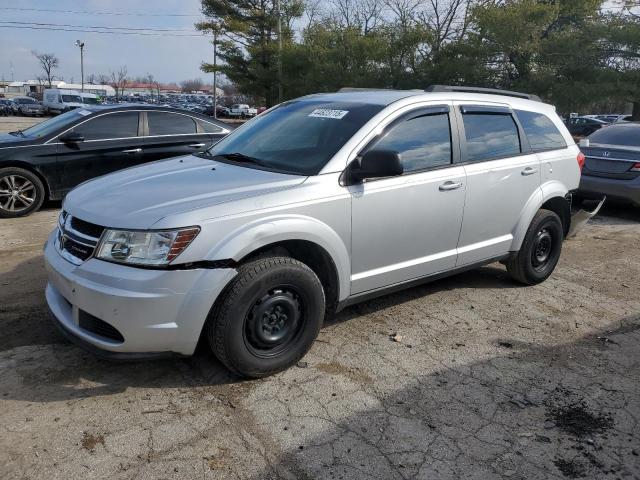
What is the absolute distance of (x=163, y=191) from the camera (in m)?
3.25

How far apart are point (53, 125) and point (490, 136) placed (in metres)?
6.11

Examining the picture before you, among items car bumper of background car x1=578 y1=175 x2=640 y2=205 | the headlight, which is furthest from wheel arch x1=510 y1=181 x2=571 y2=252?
car bumper of background car x1=578 y1=175 x2=640 y2=205

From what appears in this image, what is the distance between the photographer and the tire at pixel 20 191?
7098 millimetres

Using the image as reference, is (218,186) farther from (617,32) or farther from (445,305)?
(617,32)

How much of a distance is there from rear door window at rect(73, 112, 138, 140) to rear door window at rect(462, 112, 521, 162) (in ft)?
17.2

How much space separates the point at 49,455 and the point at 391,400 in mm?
1832

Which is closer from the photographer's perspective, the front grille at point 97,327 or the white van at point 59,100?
the front grille at point 97,327

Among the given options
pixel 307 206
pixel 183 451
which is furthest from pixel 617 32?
pixel 183 451

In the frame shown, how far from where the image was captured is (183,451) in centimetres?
267

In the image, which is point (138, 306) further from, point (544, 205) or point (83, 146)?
point (83, 146)

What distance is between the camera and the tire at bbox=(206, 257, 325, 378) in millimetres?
3043

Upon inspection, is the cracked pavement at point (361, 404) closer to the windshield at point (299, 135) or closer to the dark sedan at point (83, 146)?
the windshield at point (299, 135)

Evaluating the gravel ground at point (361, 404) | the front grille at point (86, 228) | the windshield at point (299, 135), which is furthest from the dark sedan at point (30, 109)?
the front grille at point (86, 228)

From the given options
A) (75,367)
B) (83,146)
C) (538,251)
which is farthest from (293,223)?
(83,146)
